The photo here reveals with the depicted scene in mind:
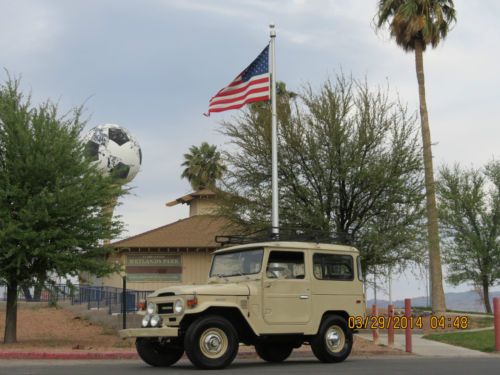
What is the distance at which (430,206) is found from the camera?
86.1 feet

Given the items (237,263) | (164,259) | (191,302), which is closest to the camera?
(191,302)

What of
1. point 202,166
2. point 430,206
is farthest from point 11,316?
point 202,166

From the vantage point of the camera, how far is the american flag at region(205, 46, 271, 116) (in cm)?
2080

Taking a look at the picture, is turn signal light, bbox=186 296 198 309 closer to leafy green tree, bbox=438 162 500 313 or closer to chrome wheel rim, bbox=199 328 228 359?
chrome wheel rim, bbox=199 328 228 359

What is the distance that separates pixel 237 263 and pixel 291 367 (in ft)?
7.36

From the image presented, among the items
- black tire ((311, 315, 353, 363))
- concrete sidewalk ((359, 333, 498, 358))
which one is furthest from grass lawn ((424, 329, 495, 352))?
black tire ((311, 315, 353, 363))

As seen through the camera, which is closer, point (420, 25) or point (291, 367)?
point (291, 367)

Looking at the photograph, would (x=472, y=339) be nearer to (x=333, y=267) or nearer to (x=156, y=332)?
(x=333, y=267)

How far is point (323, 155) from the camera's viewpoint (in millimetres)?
24594

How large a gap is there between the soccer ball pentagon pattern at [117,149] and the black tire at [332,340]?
19.1m

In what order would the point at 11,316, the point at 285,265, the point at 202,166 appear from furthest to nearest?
the point at 202,166 < the point at 11,316 < the point at 285,265

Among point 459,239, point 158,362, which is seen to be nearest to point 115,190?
point 158,362

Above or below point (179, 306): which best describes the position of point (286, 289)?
above

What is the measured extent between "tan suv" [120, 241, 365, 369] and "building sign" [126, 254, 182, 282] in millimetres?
22548
